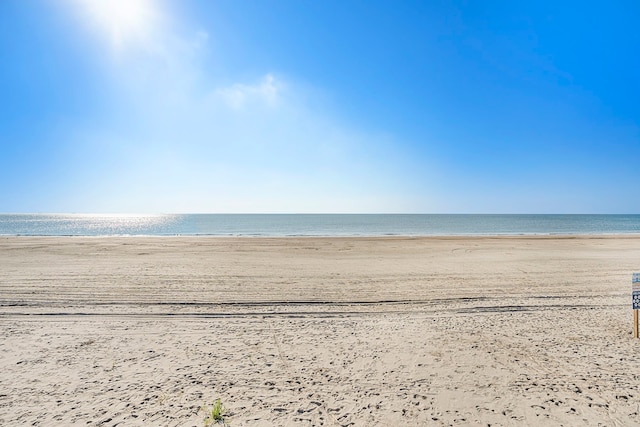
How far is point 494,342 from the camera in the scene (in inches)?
265

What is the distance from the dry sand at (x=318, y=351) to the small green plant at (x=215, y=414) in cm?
14

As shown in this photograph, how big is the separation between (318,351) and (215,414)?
2479 millimetres

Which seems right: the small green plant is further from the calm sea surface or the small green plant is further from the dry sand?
the calm sea surface

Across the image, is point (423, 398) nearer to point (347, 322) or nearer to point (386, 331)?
point (386, 331)

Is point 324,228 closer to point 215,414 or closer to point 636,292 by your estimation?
point 636,292

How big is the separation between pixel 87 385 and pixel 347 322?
549 centimetres

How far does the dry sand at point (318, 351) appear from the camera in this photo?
4496 millimetres

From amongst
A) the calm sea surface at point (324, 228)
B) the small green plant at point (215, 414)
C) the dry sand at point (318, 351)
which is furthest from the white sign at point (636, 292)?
the calm sea surface at point (324, 228)

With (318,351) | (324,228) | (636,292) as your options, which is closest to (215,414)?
(318,351)

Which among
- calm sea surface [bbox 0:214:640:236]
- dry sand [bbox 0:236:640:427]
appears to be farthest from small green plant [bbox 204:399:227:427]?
calm sea surface [bbox 0:214:640:236]

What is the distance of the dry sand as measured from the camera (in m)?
4.50

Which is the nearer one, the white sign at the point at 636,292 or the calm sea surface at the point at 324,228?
the white sign at the point at 636,292

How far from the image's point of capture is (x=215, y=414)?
432 cm

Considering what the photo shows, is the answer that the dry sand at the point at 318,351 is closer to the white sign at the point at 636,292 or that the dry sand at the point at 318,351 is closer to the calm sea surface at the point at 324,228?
the white sign at the point at 636,292
